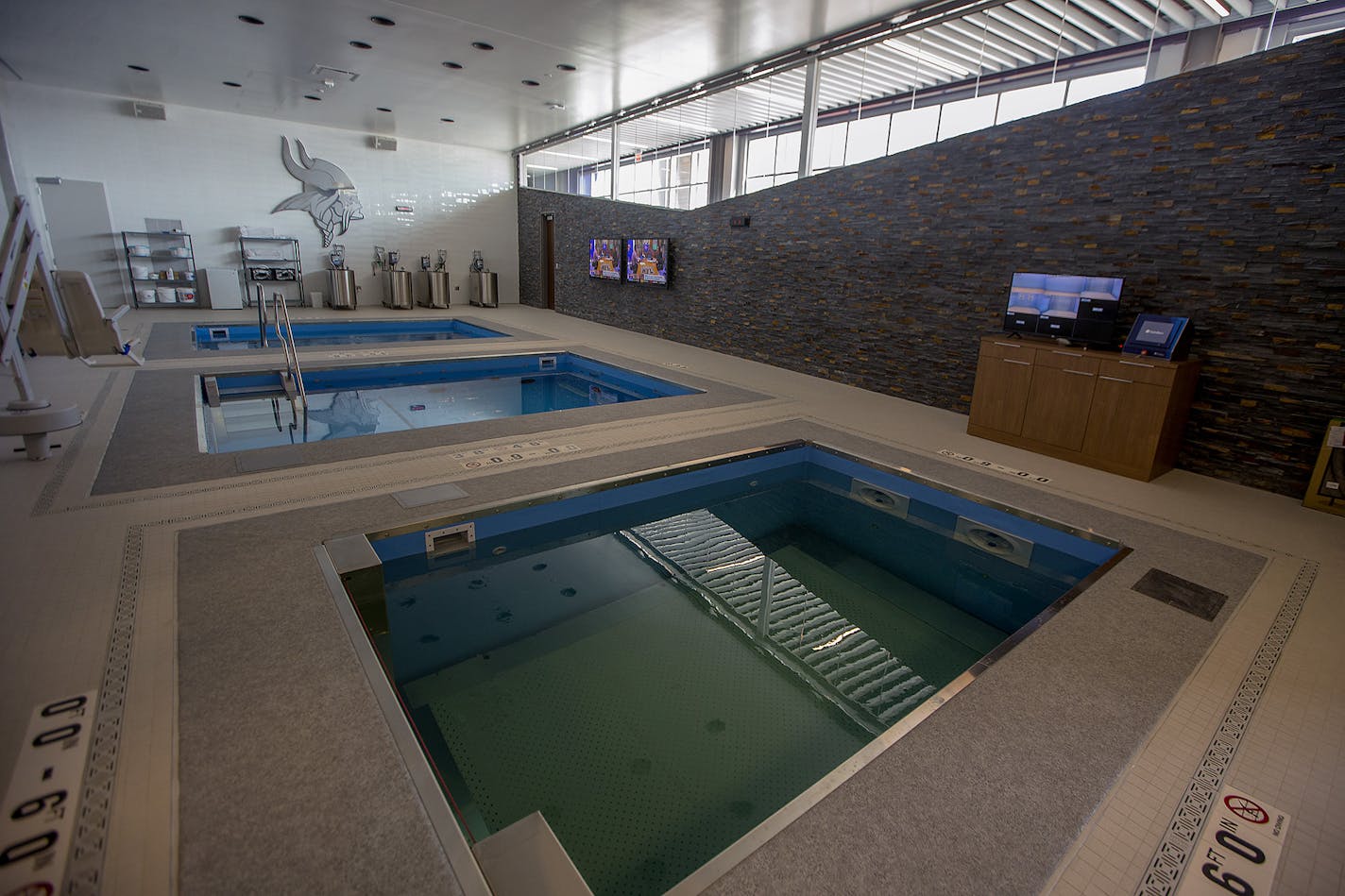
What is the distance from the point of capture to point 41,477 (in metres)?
3.25

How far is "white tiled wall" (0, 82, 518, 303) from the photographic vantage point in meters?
9.16

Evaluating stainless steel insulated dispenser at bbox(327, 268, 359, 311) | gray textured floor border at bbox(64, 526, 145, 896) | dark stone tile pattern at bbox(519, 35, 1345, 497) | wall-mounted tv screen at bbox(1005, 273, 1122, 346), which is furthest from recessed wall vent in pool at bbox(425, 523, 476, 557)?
stainless steel insulated dispenser at bbox(327, 268, 359, 311)

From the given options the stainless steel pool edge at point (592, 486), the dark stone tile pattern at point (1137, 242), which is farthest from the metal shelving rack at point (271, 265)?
the stainless steel pool edge at point (592, 486)

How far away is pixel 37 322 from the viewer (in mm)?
3482

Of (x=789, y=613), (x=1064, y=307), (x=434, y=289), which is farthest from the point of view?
(x=434, y=289)

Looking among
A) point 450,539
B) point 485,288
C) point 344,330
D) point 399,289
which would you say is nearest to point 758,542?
point 450,539

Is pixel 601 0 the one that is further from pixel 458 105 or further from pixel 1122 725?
pixel 1122 725

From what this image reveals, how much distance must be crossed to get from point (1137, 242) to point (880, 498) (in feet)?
8.05

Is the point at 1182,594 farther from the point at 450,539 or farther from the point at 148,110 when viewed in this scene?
the point at 148,110

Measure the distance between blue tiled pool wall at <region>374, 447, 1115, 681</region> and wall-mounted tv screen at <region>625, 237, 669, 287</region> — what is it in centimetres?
515

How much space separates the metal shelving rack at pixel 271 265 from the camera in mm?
10625

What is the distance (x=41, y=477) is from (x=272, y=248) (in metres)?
9.22

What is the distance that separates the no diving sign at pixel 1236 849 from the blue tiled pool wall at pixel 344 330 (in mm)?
8755

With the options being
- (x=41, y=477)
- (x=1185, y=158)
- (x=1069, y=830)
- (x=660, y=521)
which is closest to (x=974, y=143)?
(x=1185, y=158)
